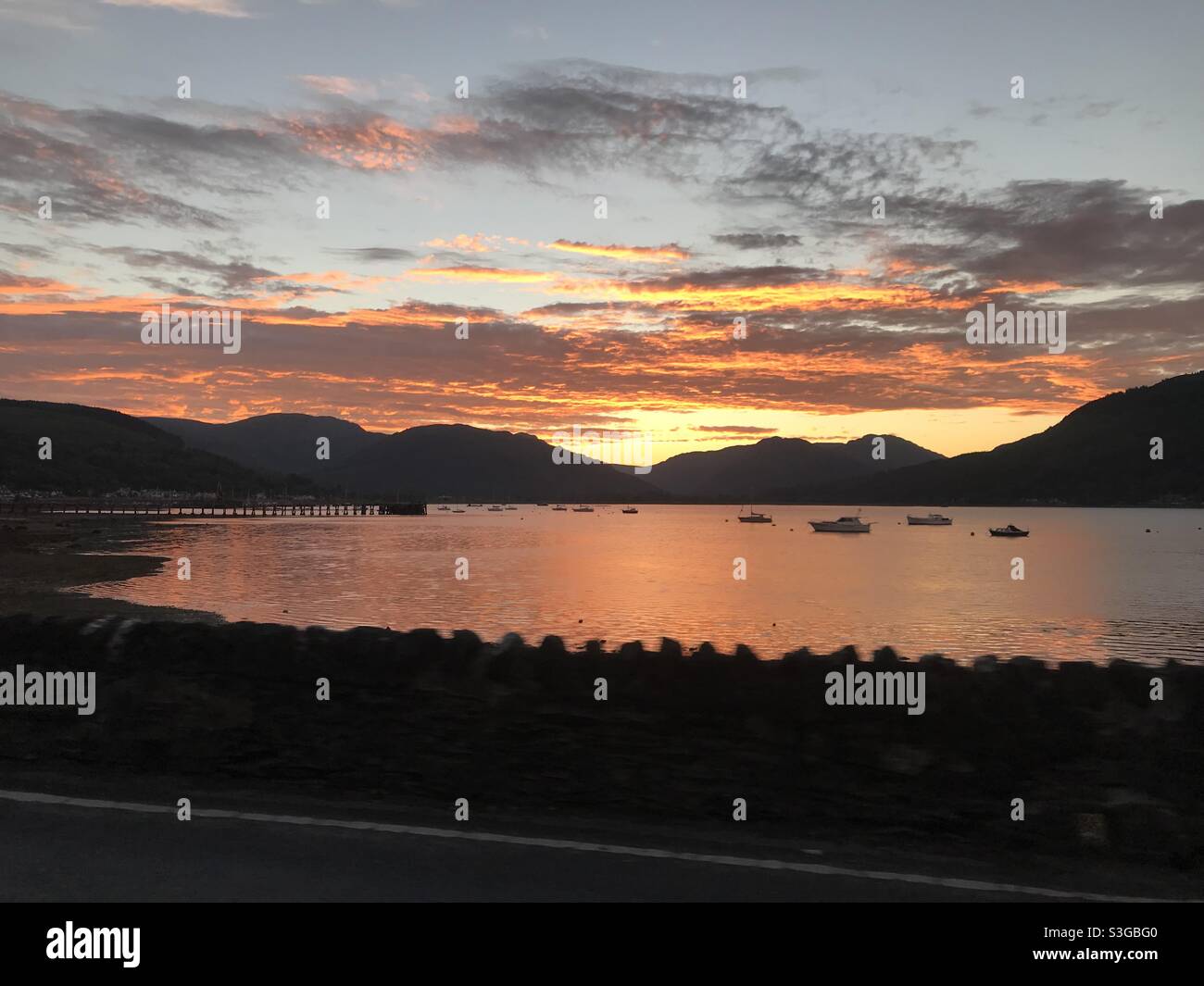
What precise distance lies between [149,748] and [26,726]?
4.26 ft

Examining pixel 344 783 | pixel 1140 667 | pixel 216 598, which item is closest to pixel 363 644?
pixel 344 783

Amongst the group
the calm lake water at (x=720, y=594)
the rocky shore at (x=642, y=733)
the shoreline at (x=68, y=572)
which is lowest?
the calm lake water at (x=720, y=594)

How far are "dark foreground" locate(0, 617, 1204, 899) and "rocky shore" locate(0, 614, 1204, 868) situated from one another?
18 mm

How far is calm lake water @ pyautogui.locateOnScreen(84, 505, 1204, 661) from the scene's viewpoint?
1642 inches

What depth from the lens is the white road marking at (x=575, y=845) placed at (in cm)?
621

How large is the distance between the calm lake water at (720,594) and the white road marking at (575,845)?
265 cm

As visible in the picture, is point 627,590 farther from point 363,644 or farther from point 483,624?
point 363,644

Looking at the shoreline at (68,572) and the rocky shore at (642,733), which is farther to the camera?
the shoreline at (68,572)
